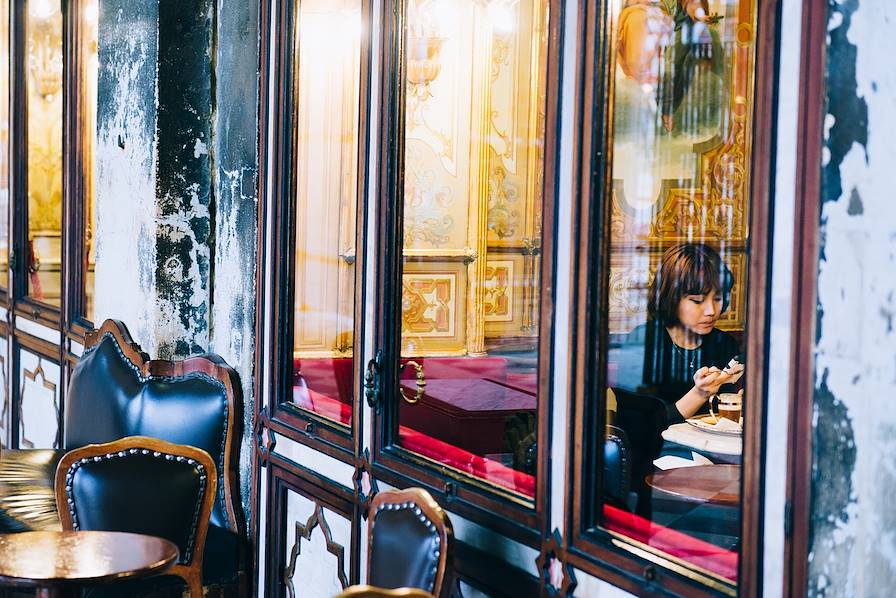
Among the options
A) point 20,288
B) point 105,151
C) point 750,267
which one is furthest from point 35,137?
point 750,267

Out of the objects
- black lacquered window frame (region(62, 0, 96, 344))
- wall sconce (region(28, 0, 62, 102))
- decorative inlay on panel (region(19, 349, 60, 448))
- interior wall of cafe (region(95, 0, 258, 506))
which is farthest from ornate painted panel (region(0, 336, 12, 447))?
interior wall of cafe (region(95, 0, 258, 506))

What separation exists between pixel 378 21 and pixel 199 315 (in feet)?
5.05

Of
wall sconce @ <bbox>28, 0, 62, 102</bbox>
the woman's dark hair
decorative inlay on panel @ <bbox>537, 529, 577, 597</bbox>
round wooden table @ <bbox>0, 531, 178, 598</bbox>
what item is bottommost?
round wooden table @ <bbox>0, 531, 178, 598</bbox>

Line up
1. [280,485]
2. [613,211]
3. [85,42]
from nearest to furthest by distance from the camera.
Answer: [613,211] → [280,485] → [85,42]

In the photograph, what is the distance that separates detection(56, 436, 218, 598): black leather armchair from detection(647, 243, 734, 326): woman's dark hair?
4.26 feet

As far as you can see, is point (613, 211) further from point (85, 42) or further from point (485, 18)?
point (85, 42)

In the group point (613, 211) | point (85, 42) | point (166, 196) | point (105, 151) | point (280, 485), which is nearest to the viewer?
point (613, 211)

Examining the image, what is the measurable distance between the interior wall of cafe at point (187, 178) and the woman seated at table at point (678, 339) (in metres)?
1.95

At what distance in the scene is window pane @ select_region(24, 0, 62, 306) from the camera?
19.6ft

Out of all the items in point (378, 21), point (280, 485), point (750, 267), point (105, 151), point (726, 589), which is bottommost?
point (280, 485)

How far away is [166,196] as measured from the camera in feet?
13.8

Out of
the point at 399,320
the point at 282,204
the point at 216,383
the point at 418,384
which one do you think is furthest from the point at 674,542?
the point at 216,383

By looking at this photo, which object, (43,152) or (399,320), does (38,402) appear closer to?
(43,152)

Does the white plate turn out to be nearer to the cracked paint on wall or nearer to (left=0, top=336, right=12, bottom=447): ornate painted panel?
the cracked paint on wall
